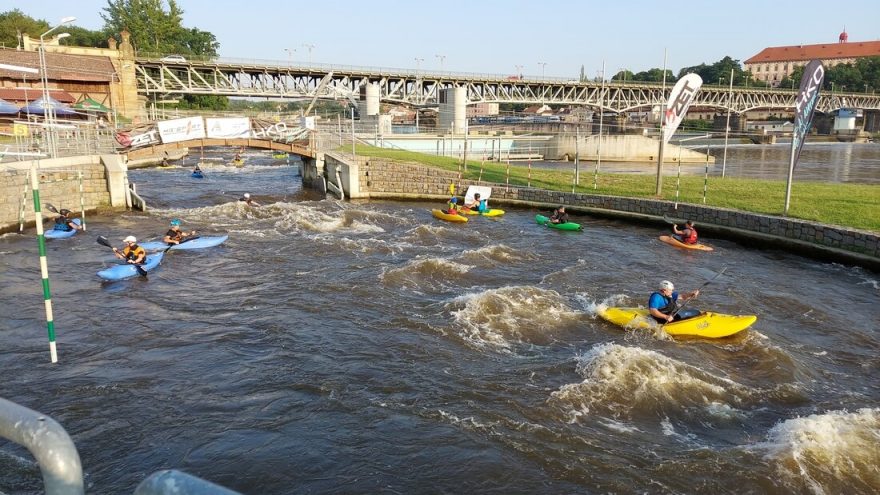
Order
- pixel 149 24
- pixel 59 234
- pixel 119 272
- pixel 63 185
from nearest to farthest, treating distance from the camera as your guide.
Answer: pixel 119 272, pixel 59 234, pixel 63 185, pixel 149 24

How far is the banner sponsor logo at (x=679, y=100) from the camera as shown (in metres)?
24.4

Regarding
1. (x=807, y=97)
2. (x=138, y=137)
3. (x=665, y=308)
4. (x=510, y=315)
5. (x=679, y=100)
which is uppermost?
(x=679, y=100)

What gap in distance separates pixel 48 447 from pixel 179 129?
3100 cm

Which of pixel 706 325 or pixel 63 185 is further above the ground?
pixel 63 185

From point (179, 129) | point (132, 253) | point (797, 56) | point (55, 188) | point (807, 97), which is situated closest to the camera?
point (132, 253)

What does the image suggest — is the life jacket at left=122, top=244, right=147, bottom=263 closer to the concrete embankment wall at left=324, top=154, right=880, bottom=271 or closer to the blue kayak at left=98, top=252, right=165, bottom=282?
the blue kayak at left=98, top=252, right=165, bottom=282

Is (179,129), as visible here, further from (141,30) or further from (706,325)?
(141,30)

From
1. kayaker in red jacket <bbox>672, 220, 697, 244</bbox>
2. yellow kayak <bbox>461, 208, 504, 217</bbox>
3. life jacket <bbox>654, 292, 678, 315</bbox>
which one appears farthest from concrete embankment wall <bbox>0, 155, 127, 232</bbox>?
kayaker in red jacket <bbox>672, 220, 697, 244</bbox>

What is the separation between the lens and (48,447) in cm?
241

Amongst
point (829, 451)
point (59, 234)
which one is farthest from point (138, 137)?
point (829, 451)

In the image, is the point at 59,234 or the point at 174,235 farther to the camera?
the point at 59,234

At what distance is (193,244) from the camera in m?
20.8

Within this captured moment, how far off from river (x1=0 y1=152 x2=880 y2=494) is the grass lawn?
3252mm

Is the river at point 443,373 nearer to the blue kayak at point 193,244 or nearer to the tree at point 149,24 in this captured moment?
the blue kayak at point 193,244
